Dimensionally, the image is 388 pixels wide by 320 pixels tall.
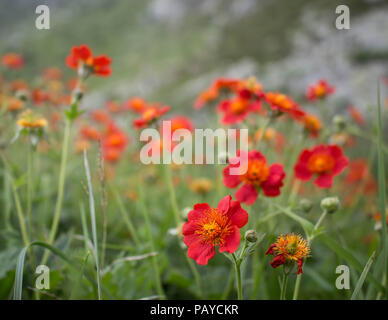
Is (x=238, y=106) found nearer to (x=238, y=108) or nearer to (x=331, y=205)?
(x=238, y=108)

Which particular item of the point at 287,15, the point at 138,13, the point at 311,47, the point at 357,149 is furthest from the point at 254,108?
the point at 138,13

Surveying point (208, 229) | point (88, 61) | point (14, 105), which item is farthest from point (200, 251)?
point (14, 105)

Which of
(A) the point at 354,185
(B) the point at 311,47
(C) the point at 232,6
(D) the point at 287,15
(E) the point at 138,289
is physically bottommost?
(E) the point at 138,289

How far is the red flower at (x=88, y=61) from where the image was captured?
0.69 m

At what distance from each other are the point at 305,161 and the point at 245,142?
0.17 metres

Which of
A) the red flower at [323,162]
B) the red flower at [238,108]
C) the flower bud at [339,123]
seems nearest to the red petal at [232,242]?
the red flower at [323,162]

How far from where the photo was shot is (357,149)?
238 cm

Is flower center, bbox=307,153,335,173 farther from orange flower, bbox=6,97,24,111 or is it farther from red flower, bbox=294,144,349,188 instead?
orange flower, bbox=6,97,24,111

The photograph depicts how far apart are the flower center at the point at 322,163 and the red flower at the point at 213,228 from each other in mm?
266

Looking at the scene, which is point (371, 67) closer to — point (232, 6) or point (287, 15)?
point (287, 15)

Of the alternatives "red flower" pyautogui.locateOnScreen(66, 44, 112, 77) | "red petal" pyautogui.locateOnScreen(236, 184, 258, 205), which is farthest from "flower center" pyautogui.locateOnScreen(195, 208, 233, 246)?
"red flower" pyautogui.locateOnScreen(66, 44, 112, 77)

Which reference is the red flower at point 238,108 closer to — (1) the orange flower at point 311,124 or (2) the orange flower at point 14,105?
(1) the orange flower at point 311,124
